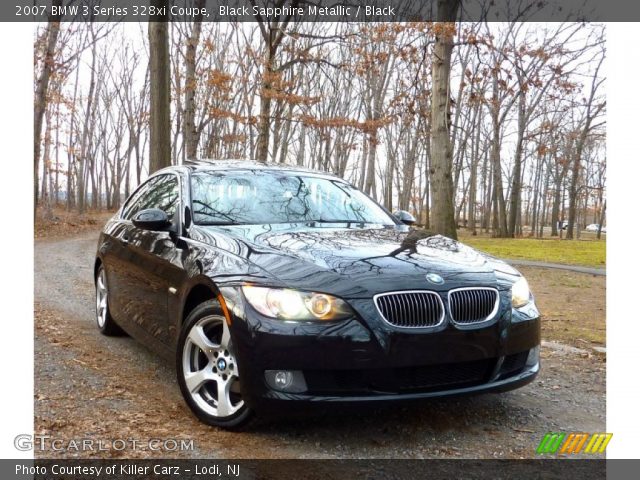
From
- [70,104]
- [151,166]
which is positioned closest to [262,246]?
[151,166]

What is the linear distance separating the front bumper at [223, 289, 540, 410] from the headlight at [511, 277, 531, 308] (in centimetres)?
48

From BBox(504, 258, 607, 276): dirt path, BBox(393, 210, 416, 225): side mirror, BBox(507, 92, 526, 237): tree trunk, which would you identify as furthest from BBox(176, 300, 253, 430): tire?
BBox(507, 92, 526, 237): tree trunk

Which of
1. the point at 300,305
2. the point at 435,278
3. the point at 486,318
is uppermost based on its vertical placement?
the point at 435,278

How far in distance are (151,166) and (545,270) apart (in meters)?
8.64

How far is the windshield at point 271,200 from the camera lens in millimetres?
4223

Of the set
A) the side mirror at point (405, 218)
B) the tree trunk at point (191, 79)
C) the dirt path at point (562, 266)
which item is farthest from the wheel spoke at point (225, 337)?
the tree trunk at point (191, 79)

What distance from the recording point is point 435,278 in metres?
3.23

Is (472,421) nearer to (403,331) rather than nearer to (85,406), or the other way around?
(403,331)

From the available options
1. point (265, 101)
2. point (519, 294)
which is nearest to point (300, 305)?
point (519, 294)

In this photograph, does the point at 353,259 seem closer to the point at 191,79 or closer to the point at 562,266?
the point at 562,266

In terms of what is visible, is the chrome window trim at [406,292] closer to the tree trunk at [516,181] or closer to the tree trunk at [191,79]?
the tree trunk at [191,79]

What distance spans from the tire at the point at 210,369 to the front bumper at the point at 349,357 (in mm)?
169

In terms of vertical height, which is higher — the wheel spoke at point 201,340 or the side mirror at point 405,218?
the side mirror at point 405,218

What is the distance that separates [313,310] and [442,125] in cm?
1052
